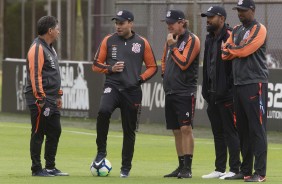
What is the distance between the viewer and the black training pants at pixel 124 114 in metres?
13.9

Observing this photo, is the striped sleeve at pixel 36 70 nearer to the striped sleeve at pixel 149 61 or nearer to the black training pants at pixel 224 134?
the striped sleeve at pixel 149 61

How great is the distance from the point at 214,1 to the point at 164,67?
11200 mm

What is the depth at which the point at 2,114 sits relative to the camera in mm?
29219

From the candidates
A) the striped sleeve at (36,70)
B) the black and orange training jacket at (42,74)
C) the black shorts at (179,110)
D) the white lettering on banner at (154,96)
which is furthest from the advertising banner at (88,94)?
the striped sleeve at (36,70)

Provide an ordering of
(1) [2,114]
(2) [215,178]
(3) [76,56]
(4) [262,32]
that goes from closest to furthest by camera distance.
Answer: (4) [262,32] → (2) [215,178] → (1) [2,114] → (3) [76,56]

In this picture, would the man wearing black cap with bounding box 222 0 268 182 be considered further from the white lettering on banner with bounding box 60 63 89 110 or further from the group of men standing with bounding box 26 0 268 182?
the white lettering on banner with bounding box 60 63 89 110

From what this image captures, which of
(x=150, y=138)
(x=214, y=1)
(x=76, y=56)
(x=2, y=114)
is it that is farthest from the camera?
(x=76, y=56)

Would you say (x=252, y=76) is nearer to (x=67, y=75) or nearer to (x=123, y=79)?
(x=123, y=79)

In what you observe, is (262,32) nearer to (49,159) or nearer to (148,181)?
(148,181)

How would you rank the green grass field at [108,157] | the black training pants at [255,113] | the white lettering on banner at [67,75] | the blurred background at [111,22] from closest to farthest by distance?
the black training pants at [255,113] → the green grass field at [108,157] → the blurred background at [111,22] → the white lettering on banner at [67,75]

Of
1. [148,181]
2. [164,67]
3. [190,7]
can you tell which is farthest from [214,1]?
[148,181]

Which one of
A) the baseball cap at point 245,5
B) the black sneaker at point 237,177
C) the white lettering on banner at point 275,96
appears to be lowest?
the black sneaker at point 237,177

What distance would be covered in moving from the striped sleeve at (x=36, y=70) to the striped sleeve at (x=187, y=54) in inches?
68.5

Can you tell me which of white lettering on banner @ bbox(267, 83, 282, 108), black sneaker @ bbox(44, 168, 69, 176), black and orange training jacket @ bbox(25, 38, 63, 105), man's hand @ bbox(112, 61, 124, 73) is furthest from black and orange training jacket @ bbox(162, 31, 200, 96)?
white lettering on banner @ bbox(267, 83, 282, 108)
